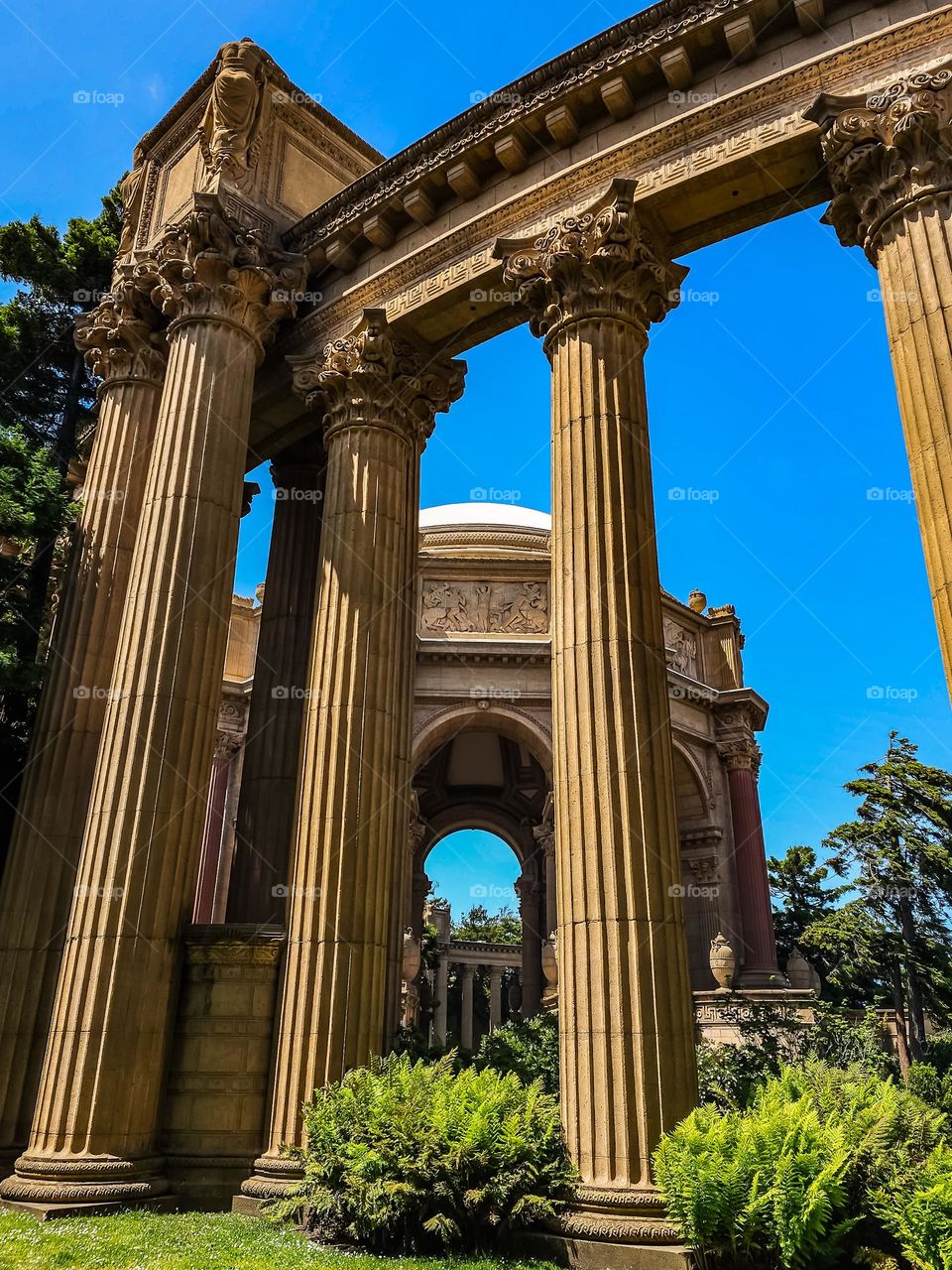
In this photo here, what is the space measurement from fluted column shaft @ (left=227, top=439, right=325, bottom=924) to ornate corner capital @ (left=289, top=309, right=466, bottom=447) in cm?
340

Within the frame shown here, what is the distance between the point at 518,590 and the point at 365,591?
21.5 metres

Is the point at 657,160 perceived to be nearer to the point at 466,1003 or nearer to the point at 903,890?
the point at 903,890

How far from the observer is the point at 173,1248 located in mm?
9664

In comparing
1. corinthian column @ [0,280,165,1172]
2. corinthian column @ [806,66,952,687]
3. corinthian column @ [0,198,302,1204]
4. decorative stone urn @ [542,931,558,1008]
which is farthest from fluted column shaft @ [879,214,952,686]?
decorative stone urn @ [542,931,558,1008]

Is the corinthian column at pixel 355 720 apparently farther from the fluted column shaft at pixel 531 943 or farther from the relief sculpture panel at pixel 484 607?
the fluted column shaft at pixel 531 943

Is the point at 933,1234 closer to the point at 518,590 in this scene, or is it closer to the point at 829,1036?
the point at 829,1036

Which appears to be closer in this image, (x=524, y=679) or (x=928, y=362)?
(x=928, y=362)

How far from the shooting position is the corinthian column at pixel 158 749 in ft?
40.6

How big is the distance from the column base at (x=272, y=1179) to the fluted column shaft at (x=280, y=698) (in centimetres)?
516

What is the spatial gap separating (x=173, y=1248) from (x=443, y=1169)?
9.38 ft

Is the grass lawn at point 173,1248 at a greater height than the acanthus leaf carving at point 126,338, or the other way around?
the acanthus leaf carving at point 126,338

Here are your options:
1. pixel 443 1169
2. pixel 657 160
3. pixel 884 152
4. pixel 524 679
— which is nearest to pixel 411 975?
pixel 524 679

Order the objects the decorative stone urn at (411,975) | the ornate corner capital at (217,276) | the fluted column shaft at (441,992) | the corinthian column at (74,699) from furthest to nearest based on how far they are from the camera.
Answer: the fluted column shaft at (441,992) < the decorative stone urn at (411,975) < the ornate corner capital at (217,276) < the corinthian column at (74,699)

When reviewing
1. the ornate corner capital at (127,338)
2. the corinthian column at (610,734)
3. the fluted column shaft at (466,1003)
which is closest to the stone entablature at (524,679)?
the ornate corner capital at (127,338)
